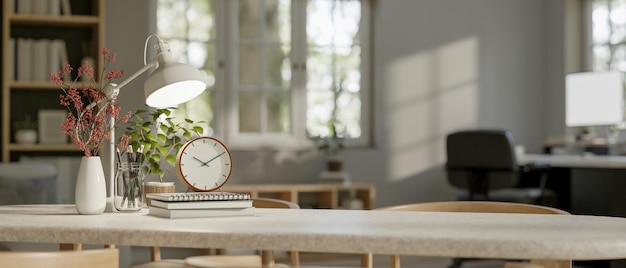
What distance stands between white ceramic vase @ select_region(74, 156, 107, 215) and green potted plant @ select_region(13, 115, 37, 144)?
3591mm

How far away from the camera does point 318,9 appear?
720cm

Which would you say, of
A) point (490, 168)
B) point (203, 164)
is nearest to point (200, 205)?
point (203, 164)

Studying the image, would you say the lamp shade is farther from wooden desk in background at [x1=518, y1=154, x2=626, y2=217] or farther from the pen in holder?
wooden desk in background at [x1=518, y1=154, x2=626, y2=217]

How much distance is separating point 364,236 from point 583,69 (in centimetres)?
604

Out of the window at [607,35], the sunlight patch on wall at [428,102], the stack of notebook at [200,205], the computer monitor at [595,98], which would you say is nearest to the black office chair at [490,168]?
the computer monitor at [595,98]

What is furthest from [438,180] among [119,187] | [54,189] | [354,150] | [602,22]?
[119,187]

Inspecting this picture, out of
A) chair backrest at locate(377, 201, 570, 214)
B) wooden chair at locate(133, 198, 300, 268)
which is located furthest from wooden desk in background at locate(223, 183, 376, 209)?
chair backrest at locate(377, 201, 570, 214)

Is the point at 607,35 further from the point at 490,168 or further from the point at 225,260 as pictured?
the point at 225,260

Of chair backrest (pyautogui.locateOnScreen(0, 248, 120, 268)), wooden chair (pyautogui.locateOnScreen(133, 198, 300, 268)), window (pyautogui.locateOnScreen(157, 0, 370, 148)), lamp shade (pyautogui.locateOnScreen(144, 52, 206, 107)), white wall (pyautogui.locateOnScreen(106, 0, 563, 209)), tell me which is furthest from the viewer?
white wall (pyautogui.locateOnScreen(106, 0, 563, 209))

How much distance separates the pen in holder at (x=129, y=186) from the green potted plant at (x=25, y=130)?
11.5ft

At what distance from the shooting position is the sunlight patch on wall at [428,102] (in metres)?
7.30

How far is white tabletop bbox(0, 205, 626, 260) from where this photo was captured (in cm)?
186

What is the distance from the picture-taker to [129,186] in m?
2.61

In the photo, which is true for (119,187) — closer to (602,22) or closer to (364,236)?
(364,236)
